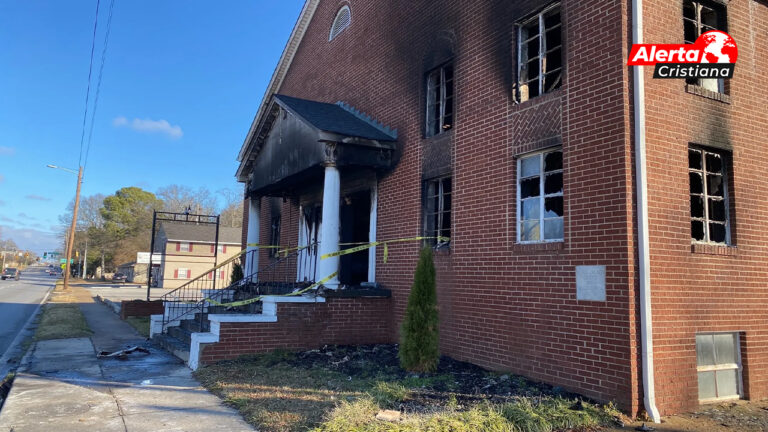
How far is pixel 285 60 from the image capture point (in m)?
18.0

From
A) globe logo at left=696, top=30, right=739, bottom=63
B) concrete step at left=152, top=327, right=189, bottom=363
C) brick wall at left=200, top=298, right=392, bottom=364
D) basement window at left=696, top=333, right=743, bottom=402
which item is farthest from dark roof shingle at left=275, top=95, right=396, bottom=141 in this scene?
basement window at left=696, top=333, right=743, bottom=402

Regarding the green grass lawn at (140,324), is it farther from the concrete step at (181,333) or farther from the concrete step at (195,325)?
the concrete step at (195,325)

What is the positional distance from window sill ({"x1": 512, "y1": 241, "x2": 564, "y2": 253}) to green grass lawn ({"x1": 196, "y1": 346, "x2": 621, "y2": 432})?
180 centimetres

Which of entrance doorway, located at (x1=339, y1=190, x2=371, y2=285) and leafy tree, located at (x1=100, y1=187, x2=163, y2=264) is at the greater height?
leafy tree, located at (x1=100, y1=187, x2=163, y2=264)

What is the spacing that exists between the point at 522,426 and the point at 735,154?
5.30 metres

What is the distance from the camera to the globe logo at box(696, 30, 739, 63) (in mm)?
7551

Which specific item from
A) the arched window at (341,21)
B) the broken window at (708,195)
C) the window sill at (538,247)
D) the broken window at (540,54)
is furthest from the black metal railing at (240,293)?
the broken window at (708,195)

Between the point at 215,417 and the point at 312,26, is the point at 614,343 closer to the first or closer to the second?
the point at 215,417

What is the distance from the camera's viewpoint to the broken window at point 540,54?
7695mm

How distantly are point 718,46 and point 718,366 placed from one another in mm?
4655

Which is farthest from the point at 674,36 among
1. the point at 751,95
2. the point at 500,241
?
the point at 500,241

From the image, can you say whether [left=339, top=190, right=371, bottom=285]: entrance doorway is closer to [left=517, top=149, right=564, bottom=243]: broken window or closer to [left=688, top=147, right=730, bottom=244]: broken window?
A: [left=517, top=149, right=564, bottom=243]: broken window

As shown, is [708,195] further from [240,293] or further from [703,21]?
[240,293]

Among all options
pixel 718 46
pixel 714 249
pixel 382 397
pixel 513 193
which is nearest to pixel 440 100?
pixel 513 193
